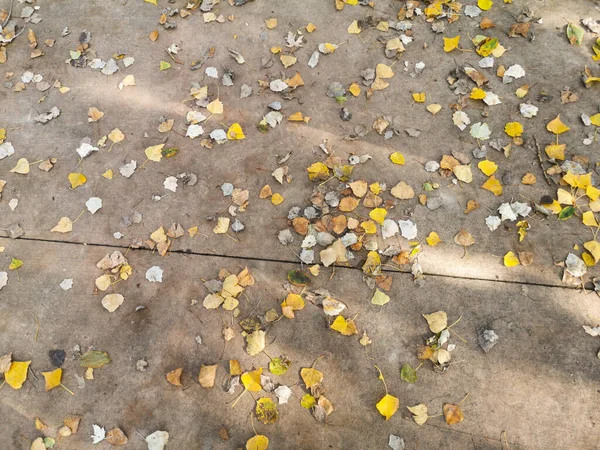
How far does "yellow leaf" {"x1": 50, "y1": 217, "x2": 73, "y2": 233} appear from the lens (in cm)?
271

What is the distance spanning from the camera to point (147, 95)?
3078 millimetres

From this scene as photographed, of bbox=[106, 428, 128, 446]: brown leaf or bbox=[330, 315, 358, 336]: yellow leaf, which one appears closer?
bbox=[106, 428, 128, 446]: brown leaf

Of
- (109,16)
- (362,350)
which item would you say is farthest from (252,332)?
(109,16)

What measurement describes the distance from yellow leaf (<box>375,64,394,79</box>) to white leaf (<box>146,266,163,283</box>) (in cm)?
203

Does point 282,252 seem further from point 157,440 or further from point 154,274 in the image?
point 157,440

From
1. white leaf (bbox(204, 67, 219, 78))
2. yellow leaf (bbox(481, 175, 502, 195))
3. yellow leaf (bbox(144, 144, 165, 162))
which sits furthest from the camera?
white leaf (bbox(204, 67, 219, 78))

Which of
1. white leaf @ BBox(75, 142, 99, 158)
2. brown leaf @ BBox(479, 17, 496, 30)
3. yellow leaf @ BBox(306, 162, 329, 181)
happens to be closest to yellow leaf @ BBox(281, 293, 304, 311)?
yellow leaf @ BBox(306, 162, 329, 181)

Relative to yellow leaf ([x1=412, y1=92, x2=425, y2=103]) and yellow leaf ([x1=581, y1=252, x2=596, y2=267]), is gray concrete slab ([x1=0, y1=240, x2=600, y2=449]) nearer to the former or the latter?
yellow leaf ([x1=581, y1=252, x2=596, y2=267])

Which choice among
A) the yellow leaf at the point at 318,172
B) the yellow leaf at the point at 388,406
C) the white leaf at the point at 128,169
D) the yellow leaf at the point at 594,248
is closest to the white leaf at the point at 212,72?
the white leaf at the point at 128,169

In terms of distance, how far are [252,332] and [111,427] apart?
2.96 feet

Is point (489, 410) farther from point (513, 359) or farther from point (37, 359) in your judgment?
point (37, 359)

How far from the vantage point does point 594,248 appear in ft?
8.07

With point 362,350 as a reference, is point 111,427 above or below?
below

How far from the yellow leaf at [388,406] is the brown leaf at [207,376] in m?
0.91
